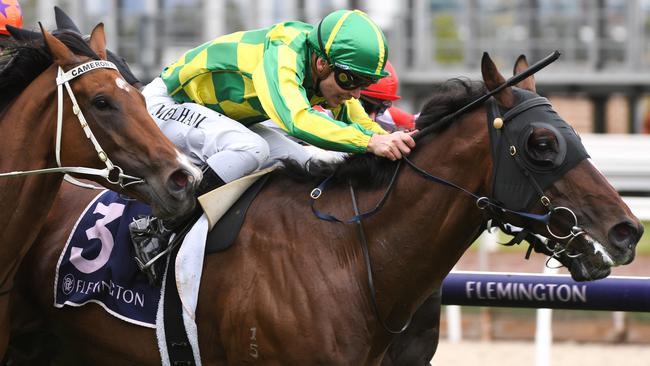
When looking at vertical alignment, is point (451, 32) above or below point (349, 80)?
below

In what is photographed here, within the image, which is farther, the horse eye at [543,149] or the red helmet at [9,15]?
the red helmet at [9,15]

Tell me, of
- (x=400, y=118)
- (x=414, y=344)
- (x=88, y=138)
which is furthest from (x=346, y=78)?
(x=400, y=118)

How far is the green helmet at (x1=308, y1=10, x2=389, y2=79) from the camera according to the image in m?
4.08

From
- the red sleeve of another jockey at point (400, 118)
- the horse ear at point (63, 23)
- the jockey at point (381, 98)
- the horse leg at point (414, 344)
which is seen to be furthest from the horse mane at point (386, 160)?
the red sleeve of another jockey at point (400, 118)

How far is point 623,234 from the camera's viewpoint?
367 cm

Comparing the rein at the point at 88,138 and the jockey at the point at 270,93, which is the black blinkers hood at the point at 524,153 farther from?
the rein at the point at 88,138

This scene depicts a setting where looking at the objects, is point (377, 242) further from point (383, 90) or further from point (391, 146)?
point (383, 90)

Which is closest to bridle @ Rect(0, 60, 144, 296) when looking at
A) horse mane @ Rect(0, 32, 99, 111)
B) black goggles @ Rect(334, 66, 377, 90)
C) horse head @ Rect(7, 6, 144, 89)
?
horse mane @ Rect(0, 32, 99, 111)

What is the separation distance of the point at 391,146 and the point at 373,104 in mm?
1738

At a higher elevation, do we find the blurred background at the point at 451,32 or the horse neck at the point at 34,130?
the horse neck at the point at 34,130

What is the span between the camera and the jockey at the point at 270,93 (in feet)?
13.2

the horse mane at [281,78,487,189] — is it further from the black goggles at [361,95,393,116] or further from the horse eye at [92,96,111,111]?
the black goggles at [361,95,393,116]

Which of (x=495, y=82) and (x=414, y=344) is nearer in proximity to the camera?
(x=495, y=82)

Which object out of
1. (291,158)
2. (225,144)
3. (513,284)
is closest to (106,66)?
(225,144)
